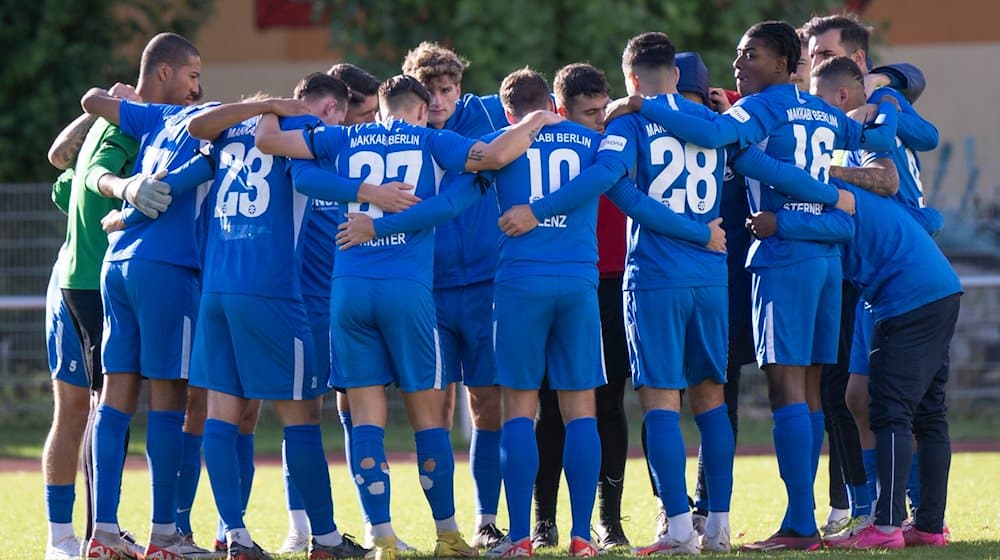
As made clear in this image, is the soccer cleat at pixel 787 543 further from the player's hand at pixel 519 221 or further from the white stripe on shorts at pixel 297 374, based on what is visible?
the white stripe on shorts at pixel 297 374

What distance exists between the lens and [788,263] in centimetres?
673

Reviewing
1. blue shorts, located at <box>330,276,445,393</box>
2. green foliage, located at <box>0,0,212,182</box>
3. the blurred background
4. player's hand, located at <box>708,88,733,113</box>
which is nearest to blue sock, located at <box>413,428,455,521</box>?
blue shorts, located at <box>330,276,445,393</box>

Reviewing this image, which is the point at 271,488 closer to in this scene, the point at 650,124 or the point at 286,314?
the point at 286,314

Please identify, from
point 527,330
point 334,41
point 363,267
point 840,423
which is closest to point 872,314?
point 840,423

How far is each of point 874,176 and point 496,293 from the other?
2043 mm

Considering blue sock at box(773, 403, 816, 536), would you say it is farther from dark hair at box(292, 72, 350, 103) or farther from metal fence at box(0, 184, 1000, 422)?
metal fence at box(0, 184, 1000, 422)

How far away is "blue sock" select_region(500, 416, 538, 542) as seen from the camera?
6340mm

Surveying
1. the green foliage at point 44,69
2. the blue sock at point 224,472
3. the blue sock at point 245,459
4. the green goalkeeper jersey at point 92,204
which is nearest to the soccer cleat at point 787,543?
the blue sock at point 224,472

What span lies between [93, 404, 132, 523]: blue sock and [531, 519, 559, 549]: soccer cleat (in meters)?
2.06

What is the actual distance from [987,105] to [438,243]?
13.0 meters

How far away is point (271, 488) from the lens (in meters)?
10.1

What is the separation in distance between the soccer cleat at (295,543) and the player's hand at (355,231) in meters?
1.65

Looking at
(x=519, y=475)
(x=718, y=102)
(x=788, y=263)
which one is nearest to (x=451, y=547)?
(x=519, y=475)

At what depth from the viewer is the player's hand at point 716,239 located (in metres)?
6.58
